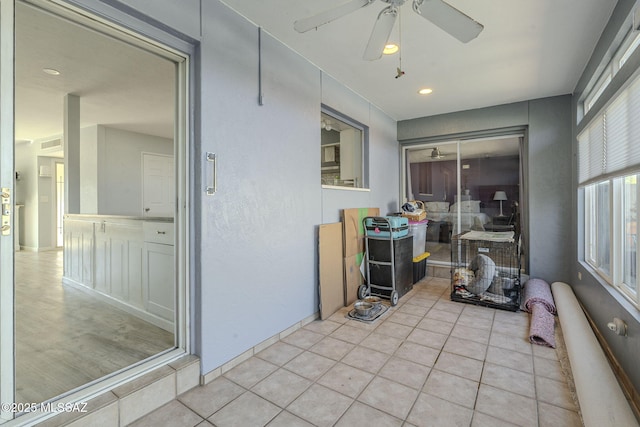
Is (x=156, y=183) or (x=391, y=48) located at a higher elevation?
(x=391, y=48)

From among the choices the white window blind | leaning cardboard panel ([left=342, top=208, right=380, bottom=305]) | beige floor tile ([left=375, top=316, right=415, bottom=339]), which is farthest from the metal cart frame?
the white window blind

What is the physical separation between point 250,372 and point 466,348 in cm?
172

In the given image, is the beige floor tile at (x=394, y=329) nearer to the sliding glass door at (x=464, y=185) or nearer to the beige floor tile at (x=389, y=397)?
the beige floor tile at (x=389, y=397)

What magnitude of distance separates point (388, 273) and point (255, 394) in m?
2.15

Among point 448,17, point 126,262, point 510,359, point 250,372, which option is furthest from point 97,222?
point 510,359

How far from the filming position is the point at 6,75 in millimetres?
1378

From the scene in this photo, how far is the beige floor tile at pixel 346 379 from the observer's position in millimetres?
1959

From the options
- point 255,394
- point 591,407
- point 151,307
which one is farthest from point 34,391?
point 591,407

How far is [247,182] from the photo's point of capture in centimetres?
234

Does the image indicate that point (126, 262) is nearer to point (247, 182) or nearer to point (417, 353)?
point (247, 182)

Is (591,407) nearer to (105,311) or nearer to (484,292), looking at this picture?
(484,292)

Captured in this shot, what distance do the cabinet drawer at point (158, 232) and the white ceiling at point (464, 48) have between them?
1.79 metres

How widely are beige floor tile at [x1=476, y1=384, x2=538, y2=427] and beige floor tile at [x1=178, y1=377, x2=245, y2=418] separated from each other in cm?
147

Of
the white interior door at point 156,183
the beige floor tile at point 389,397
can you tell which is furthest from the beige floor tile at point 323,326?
the white interior door at point 156,183
